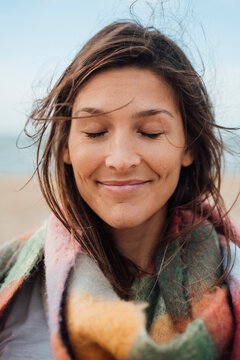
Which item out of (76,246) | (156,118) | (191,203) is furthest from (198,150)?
(76,246)

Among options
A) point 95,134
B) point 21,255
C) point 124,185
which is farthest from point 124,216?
point 21,255

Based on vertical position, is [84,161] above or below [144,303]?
above

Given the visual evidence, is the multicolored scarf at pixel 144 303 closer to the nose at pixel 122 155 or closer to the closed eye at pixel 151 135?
the nose at pixel 122 155

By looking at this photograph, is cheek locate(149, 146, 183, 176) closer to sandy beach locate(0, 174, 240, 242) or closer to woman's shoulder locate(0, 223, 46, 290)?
woman's shoulder locate(0, 223, 46, 290)

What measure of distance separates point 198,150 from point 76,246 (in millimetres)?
801

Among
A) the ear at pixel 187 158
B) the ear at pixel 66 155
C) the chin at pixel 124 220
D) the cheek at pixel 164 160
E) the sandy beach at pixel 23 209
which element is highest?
the ear at pixel 66 155

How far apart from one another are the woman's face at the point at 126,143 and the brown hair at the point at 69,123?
79 mm

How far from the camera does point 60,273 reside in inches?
69.1

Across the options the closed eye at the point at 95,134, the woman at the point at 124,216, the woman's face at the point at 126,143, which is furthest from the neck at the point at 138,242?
the closed eye at the point at 95,134

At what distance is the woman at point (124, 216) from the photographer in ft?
5.43

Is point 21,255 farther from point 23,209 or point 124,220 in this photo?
point 23,209

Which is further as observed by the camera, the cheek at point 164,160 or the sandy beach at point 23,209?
the sandy beach at point 23,209

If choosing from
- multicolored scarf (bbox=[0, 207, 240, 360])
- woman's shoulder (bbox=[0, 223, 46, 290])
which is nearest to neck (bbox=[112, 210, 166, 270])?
multicolored scarf (bbox=[0, 207, 240, 360])

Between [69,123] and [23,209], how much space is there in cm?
631
